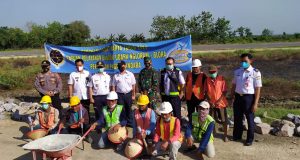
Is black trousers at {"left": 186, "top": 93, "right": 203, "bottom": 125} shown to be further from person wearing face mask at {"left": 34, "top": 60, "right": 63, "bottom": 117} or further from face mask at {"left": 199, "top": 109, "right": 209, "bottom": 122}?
person wearing face mask at {"left": 34, "top": 60, "right": 63, "bottom": 117}

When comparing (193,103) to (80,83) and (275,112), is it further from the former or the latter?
(275,112)

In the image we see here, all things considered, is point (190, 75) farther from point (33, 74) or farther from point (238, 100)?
point (33, 74)

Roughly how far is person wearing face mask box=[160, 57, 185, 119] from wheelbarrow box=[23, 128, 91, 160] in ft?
7.53

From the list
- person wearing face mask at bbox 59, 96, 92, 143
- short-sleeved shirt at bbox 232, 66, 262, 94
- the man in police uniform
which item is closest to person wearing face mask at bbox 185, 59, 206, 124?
the man in police uniform

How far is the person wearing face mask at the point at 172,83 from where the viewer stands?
25.5ft

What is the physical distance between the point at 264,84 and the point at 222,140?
725 centimetres

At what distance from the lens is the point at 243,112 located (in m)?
7.43

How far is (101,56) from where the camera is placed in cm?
1064

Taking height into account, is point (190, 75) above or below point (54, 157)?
above

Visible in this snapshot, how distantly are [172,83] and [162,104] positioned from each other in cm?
134

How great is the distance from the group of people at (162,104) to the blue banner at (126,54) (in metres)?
1.99

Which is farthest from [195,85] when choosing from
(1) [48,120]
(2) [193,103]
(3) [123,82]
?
(1) [48,120]

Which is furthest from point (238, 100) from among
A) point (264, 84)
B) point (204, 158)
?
point (264, 84)

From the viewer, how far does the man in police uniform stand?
23.2ft
